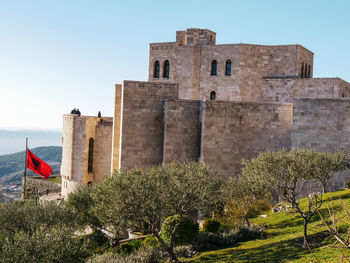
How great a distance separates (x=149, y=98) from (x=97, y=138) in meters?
8.08

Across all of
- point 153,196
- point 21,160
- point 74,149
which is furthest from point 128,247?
point 21,160

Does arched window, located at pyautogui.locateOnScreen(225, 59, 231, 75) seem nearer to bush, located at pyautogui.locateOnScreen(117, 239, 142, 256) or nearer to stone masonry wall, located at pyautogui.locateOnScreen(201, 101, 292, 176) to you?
stone masonry wall, located at pyautogui.locateOnScreen(201, 101, 292, 176)

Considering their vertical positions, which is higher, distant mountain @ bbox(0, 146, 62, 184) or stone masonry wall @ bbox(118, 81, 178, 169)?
stone masonry wall @ bbox(118, 81, 178, 169)

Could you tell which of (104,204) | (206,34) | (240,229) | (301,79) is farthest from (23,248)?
(206,34)

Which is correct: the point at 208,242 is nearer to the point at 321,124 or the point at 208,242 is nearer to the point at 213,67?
the point at 321,124

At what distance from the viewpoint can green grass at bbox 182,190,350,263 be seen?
422 inches

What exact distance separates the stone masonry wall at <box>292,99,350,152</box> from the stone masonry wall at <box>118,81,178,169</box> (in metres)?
6.68

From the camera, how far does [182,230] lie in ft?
48.4

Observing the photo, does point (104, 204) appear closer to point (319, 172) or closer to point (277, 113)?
point (319, 172)

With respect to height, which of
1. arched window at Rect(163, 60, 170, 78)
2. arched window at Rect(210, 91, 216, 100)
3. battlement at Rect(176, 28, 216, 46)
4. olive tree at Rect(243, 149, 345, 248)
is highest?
battlement at Rect(176, 28, 216, 46)

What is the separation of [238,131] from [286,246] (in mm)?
7918

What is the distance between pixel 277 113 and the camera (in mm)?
18875

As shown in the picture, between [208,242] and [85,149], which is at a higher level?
[85,149]

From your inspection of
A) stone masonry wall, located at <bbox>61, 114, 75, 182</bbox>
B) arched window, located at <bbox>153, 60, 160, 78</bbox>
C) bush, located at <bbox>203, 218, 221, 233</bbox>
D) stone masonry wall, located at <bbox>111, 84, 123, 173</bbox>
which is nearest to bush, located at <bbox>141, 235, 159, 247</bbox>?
bush, located at <bbox>203, 218, 221, 233</bbox>
